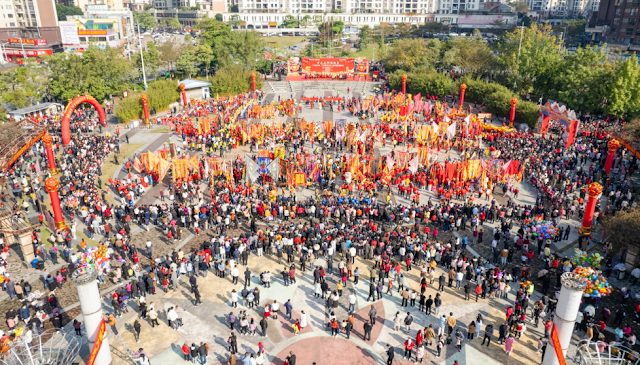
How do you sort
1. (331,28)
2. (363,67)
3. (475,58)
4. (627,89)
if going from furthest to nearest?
(331,28) → (363,67) → (475,58) → (627,89)

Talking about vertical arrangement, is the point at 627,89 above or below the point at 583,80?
below

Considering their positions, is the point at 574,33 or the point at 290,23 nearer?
the point at 574,33

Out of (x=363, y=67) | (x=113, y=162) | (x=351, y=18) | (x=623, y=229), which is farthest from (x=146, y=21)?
(x=623, y=229)

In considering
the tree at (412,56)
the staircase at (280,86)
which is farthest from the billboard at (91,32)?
the tree at (412,56)

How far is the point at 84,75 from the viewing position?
6147 centimetres

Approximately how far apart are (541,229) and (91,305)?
2412cm

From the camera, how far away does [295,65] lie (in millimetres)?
78000

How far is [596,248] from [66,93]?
61.9m

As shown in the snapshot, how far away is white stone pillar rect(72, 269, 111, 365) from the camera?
1766 cm

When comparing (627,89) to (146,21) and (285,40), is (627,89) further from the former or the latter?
(146,21)

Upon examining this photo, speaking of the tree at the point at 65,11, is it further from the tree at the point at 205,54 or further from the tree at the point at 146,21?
the tree at the point at 205,54

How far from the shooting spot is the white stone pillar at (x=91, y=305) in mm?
17663

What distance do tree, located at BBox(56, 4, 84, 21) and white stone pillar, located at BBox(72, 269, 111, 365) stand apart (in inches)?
6406

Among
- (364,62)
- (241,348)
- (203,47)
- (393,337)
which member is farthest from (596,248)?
(203,47)
